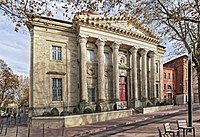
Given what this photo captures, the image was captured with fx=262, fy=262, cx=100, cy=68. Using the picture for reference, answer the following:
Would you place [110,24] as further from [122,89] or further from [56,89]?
[56,89]

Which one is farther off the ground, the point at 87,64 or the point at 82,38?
the point at 82,38

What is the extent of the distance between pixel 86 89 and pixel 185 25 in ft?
55.8

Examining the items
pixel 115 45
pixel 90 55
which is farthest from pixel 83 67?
pixel 115 45

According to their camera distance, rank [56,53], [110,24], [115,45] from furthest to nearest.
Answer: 1. [115,45]
2. [110,24]
3. [56,53]

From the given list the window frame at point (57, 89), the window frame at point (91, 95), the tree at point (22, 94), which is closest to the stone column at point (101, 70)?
the window frame at point (91, 95)

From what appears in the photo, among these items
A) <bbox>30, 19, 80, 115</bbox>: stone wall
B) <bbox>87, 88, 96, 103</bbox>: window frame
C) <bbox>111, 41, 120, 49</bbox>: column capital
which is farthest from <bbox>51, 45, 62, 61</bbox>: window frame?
<bbox>111, 41, 120, 49</bbox>: column capital

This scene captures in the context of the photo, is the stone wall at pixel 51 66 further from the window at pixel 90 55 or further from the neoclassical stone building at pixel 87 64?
the window at pixel 90 55

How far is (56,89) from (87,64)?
18.4ft

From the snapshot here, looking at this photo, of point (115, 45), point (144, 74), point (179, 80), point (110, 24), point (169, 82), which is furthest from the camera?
point (179, 80)

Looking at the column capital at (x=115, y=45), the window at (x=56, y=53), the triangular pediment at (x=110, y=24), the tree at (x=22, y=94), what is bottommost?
the tree at (x=22, y=94)

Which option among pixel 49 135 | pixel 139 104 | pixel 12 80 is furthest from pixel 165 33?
pixel 12 80

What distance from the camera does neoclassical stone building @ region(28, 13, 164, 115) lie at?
3070 centimetres

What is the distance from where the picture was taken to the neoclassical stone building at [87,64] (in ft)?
101

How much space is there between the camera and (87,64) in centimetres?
3506
